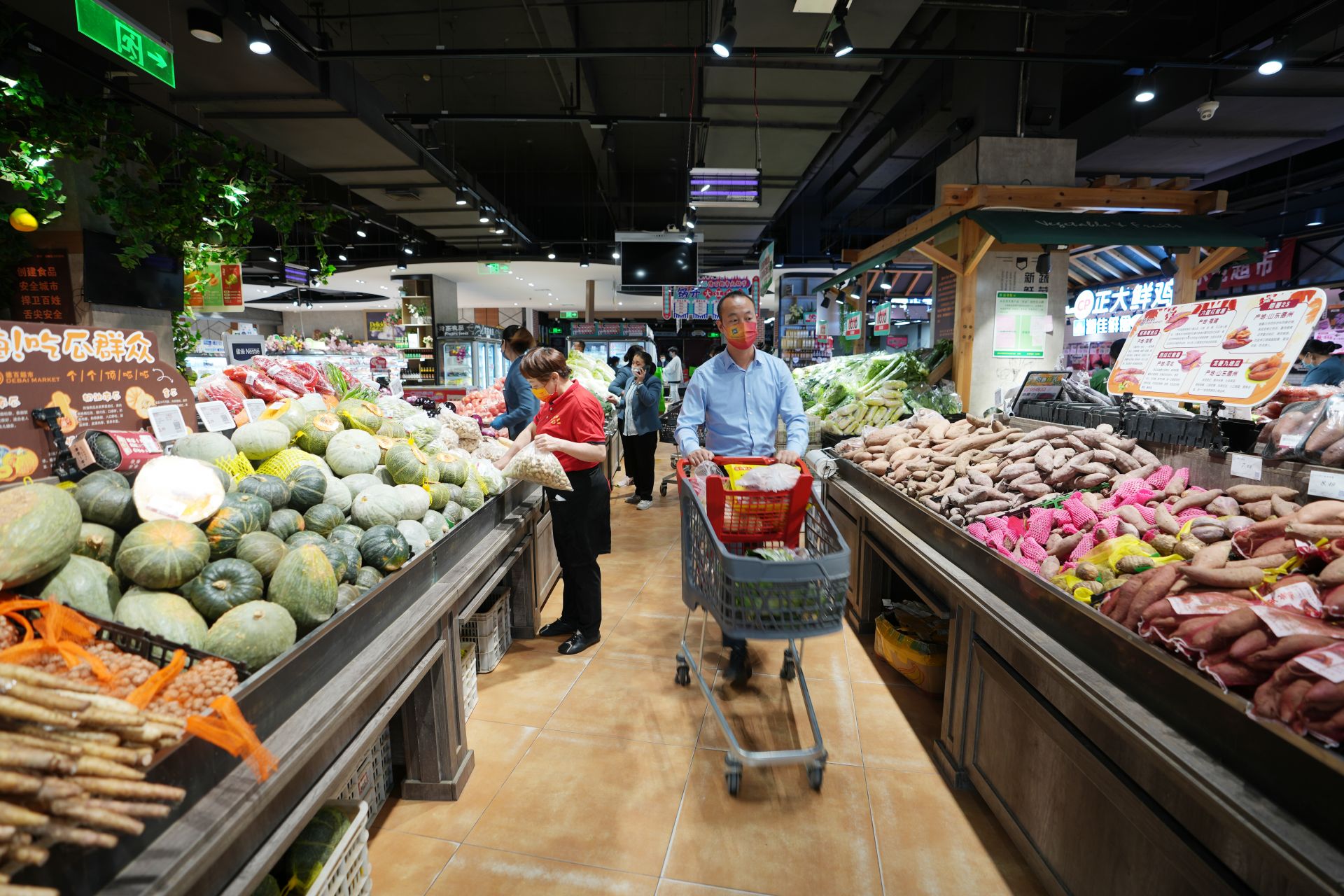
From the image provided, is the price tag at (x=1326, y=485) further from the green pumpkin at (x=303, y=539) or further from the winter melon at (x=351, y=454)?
the winter melon at (x=351, y=454)

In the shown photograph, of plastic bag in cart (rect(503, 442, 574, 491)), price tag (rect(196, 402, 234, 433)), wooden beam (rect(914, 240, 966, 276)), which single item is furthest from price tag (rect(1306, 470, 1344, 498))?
price tag (rect(196, 402, 234, 433))

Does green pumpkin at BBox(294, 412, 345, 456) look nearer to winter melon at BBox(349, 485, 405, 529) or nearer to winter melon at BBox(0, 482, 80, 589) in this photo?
winter melon at BBox(349, 485, 405, 529)

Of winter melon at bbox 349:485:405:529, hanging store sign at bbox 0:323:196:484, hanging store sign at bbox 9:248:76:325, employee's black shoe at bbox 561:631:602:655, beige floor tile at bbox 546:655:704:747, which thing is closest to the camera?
hanging store sign at bbox 0:323:196:484

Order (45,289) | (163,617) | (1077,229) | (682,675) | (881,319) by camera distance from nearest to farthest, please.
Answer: (163,617) < (682,675) < (1077,229) < (45,289) < (881,319)

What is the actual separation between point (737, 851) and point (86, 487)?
2.33 metres

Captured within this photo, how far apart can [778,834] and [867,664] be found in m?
1.51

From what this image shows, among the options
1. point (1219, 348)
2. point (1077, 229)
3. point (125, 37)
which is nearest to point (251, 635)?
point (1219, 348)

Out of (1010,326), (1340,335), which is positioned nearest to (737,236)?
(1010,326)

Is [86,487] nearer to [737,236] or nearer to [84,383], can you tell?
[84,383]

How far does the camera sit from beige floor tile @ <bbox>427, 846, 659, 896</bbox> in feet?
6.68

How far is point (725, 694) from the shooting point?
128 inches

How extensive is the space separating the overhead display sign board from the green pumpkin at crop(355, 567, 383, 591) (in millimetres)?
3253

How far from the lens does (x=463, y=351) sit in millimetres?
14438

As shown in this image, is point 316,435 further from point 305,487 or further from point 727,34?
point 727,34
